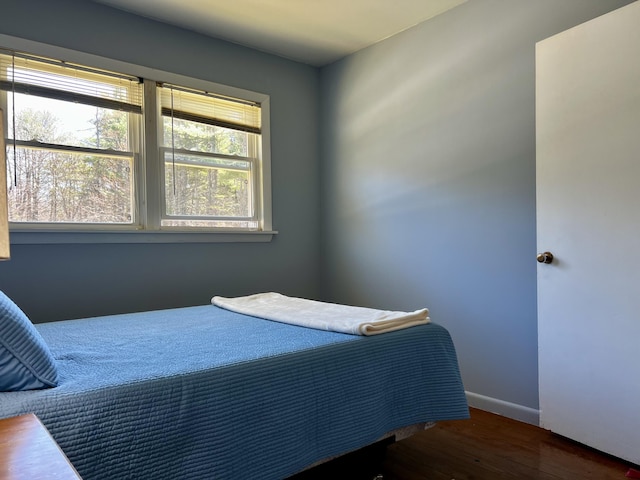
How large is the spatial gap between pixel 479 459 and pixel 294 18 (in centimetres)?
Result: 277

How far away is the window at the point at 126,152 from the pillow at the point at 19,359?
5.05ft

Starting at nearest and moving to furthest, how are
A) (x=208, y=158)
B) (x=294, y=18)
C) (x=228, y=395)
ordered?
(x=228, y=395), (x=294, y=18), (x=208, y=158)

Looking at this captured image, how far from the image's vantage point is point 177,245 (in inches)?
119

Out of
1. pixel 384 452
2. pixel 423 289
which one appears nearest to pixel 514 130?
pixel 423 289

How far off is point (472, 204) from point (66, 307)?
2.50 meters

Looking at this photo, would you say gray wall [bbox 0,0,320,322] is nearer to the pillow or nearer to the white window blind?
the white window blind

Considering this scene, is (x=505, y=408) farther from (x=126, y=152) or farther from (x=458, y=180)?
(x=126, y=152)

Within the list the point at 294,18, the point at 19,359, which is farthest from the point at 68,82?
the point at 19,359

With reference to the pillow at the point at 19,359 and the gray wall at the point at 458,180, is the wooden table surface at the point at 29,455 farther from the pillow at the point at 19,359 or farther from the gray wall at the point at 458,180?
the gray wall at the point at 458,180

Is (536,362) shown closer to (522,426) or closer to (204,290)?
(522,426)

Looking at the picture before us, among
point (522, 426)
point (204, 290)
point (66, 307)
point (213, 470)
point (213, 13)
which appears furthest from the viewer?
point (204, 290)

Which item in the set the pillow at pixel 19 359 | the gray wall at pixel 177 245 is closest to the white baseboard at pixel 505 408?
the gray wall at pixel 177 245

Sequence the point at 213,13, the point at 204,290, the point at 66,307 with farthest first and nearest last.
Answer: the point at 204,290 < the point at 213,13 < the point at 66,307

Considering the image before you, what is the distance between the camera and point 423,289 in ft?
9.96
